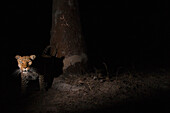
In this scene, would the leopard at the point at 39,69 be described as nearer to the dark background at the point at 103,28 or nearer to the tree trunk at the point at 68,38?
the tree trunk at the point at 68,38

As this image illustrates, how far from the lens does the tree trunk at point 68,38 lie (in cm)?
505

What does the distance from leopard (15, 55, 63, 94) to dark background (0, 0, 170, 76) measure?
10.3 ft

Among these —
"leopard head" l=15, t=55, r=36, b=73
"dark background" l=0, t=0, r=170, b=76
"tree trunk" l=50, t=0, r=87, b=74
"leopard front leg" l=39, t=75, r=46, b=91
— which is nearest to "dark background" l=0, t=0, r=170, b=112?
"dark background" l=0, t=0, r=170, b=76

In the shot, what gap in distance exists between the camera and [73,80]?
4574 millimetres

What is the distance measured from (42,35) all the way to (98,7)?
5513mm

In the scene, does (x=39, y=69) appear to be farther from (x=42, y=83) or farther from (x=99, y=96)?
(x=99, y=96)

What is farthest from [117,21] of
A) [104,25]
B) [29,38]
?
[29,38]

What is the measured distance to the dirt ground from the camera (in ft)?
10.9

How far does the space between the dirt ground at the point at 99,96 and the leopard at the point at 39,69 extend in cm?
20

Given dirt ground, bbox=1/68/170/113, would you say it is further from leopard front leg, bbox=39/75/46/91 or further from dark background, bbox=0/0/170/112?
dark background, bbox=0/0/170/112

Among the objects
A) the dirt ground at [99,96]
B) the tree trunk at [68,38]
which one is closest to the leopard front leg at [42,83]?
the dirt ground at [99,96]

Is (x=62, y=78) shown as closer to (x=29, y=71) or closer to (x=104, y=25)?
(x=29, y=71)

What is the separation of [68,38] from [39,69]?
4.41ft

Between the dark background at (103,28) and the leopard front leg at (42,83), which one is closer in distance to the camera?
the leopard front leg at (42,83)
